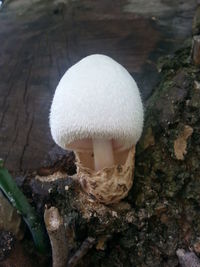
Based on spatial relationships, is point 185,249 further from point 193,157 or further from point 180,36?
point 180,36

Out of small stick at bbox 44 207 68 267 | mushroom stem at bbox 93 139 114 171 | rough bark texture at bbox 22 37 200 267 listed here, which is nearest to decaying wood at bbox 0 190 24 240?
rough bark texture at bbox 22 37 200 267

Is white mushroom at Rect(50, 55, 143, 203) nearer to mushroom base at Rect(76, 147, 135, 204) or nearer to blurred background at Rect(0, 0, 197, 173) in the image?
mushroom base at Rect(76, 147, 135, 204)

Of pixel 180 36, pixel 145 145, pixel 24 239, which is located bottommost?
pixel 24 239

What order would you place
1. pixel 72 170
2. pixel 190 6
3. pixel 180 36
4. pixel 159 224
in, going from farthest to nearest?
1. pixel 190 6
2. pixel 180 36
3. pixel 72 170
4. pixel 159 224

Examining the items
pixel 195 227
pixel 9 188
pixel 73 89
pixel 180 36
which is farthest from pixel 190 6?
pixel 9 188

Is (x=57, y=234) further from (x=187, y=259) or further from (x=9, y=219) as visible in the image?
(x=187, y=259)

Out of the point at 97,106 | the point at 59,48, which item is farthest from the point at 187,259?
the point at 59,48
